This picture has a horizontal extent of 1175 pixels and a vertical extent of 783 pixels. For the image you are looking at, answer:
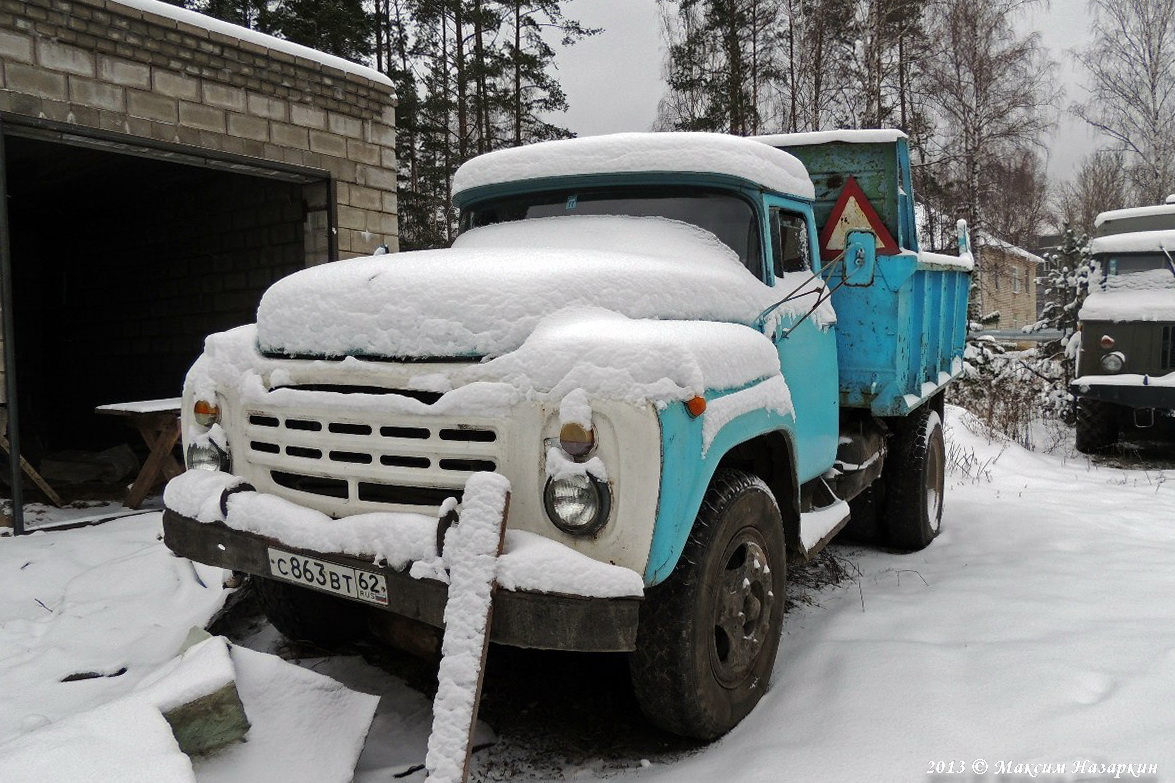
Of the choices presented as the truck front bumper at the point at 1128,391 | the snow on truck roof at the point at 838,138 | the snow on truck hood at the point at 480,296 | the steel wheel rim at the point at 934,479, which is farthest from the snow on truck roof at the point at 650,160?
the truck front bumper at the point at 1128,391

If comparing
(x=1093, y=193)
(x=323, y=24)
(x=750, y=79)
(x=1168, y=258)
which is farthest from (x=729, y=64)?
(x=1093, y=193)

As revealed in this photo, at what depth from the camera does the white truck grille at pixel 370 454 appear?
2473 millimetres

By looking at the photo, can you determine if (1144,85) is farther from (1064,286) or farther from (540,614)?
(540,614)

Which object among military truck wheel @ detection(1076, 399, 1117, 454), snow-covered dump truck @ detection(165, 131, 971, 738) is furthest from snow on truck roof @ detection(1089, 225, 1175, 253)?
snow-covered dump truck @ detection(165, 131, 971, 738)

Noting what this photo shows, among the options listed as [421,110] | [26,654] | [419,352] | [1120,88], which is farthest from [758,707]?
[1120,88]

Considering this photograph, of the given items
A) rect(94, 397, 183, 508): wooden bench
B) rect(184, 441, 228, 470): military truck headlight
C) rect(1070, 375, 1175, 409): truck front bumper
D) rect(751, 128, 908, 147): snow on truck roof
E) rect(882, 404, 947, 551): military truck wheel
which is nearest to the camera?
rect(184, 441, 228, 470): military truck headlight

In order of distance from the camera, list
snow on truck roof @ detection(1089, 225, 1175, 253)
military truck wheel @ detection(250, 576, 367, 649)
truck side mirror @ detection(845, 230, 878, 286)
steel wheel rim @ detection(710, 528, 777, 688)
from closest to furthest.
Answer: steel wheel rim @ detection(710, 528, 777, 688) < truck side mirror @ detection(845, 230, 878, 286) < military truck wheel @ detection(250, 576, 367, 649) < snow on truck roof @ detection(1089, 225, 1175, 253)

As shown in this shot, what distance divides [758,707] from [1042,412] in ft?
35.9

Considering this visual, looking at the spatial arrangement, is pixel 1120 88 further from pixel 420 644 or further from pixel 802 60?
pixel 420 644

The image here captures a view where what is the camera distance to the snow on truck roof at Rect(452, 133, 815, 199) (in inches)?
143

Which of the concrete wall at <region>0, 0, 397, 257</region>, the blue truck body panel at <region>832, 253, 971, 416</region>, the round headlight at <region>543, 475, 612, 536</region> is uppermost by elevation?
the concrete wall at <region>0, 0, 397, 257</region>

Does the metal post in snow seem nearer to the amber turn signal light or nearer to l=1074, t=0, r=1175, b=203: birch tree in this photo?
the amber turn signal light

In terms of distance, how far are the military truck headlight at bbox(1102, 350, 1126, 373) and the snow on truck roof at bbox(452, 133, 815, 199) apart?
666 centimetres

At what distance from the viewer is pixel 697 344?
2.59m
